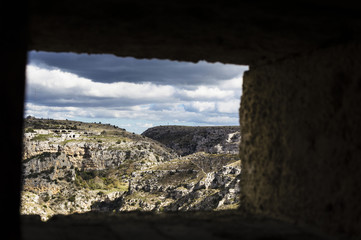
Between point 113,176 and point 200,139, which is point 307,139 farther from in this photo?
point 200,139

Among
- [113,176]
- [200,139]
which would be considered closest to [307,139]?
[113,176]

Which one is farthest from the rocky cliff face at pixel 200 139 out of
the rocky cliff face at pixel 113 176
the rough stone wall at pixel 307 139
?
the rough stone wall at pixel 307 139

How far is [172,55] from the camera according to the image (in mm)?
4582

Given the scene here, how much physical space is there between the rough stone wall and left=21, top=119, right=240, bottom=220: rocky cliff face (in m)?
18.4

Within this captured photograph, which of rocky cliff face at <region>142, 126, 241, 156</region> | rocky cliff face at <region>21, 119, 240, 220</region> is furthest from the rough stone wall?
rocky cliff face at <region>142, 126, 241, 156</region>

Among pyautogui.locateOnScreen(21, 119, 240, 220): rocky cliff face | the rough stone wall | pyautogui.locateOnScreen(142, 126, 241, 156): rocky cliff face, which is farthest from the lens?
pyautogui.locateOnScreen(142, 126, 241, 156): rocky cliff face

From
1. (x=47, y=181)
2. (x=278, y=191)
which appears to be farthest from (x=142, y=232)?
(x=47, y=181)

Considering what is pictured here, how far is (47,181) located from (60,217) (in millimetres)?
40162

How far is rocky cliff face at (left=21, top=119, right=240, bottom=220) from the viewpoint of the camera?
3291cm

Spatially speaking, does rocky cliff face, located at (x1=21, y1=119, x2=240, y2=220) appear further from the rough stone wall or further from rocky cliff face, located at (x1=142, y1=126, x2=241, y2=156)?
rocky cliff face, located at (x1=142, y1=126, x2=241, y2=156)

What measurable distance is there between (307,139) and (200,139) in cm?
8454

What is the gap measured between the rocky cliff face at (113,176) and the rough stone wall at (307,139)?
60.4 feet

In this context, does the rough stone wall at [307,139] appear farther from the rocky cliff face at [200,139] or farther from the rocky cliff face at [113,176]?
the rocky cliff face at [200,139]

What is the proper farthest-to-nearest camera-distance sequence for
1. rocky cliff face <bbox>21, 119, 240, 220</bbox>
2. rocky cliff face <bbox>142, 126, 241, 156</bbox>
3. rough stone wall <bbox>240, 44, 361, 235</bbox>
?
rocky cliff face <bbox>142, 126, 241, 156</bbox> → rocky cliff face <bbox>21, 119, 240, 220</bbox> → rough stone wall <bbox>240, 44, 361, 235</bbox>
